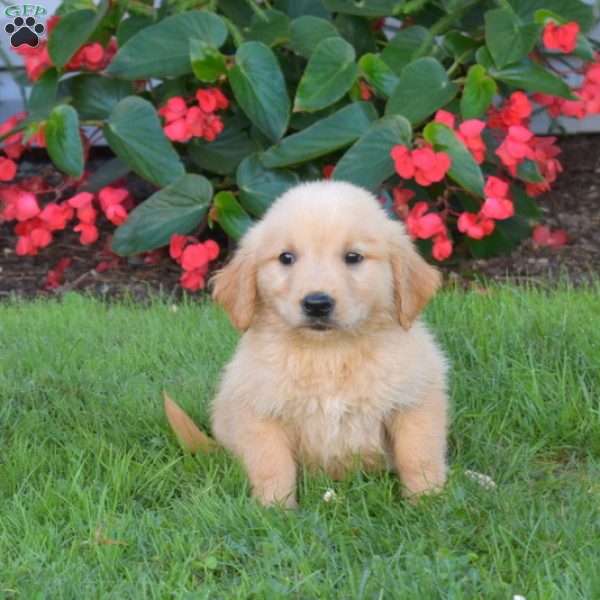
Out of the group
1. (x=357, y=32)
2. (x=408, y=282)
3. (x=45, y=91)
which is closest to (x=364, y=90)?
(x=357, y=32)

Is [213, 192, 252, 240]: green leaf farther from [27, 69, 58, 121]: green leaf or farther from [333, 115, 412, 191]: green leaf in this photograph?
[27, 69, 58, 121]: green leaf

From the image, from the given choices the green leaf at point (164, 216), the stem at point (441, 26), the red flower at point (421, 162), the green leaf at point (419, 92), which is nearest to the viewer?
the red flower at point (421, 162)

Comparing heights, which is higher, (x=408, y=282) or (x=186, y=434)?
(x=408, y=282)

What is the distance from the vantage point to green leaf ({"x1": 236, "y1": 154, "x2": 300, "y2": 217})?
5.25 metres

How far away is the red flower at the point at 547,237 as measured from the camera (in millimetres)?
5891

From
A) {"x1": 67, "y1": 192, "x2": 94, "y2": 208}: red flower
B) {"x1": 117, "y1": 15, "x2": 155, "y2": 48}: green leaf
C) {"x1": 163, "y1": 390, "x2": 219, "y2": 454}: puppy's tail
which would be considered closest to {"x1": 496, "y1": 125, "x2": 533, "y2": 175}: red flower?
{"x1": 117, "y1": 15, "x2": 155, "y2": 48}: green leaf

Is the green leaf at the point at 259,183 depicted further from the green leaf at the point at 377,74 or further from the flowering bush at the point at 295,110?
the green leaf at the point at 377,74

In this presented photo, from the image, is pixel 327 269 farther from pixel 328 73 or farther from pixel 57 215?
pixel 57 215

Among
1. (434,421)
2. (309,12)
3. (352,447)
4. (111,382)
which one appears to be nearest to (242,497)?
(352,447)

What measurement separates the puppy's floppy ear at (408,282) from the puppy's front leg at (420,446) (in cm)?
24

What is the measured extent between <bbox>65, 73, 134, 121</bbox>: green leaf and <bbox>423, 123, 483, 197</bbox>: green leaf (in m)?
1.55

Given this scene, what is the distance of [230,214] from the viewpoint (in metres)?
5.25

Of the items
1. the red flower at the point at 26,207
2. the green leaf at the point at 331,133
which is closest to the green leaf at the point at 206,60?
the green leaf at the point at 331,133

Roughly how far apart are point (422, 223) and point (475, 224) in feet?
1.02
